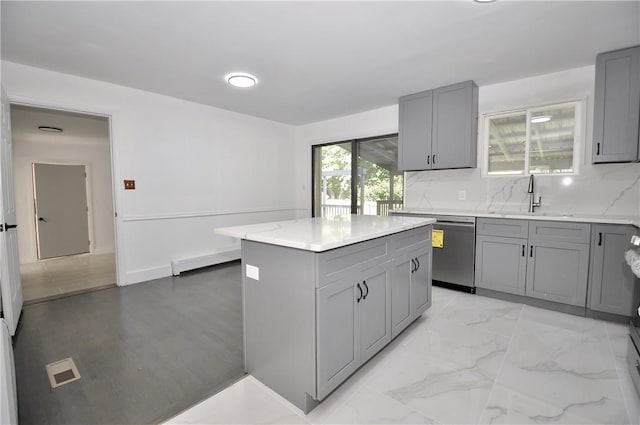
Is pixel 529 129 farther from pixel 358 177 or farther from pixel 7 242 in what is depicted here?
pixel 7 242

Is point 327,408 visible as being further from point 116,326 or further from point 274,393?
point 116,326

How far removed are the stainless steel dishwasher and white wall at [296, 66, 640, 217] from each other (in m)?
0.61

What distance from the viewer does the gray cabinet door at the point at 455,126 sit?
11.9 ft

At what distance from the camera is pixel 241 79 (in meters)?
3.45

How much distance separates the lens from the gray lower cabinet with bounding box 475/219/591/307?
2861mm

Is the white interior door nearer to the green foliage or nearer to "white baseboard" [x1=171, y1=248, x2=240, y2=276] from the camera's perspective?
"white baseboard" [x1=171, y1=248, x2=240, y2=276]

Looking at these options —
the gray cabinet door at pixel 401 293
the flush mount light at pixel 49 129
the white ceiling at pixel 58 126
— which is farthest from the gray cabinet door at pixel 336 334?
the flush mount light at pixel 49 129

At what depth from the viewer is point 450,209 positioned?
13.3 feet

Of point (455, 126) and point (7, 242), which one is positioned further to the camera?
point (455, 126)

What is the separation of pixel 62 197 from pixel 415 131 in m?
6.92

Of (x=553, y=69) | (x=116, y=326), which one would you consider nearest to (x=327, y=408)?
Answer: (x=116, y=326)

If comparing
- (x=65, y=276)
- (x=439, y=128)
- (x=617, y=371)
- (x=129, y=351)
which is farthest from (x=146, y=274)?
(x=617, y=371)

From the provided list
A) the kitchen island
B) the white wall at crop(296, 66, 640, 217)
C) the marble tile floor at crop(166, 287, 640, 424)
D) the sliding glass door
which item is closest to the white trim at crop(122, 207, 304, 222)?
the sliding glass door

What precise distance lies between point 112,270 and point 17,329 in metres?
2.30
